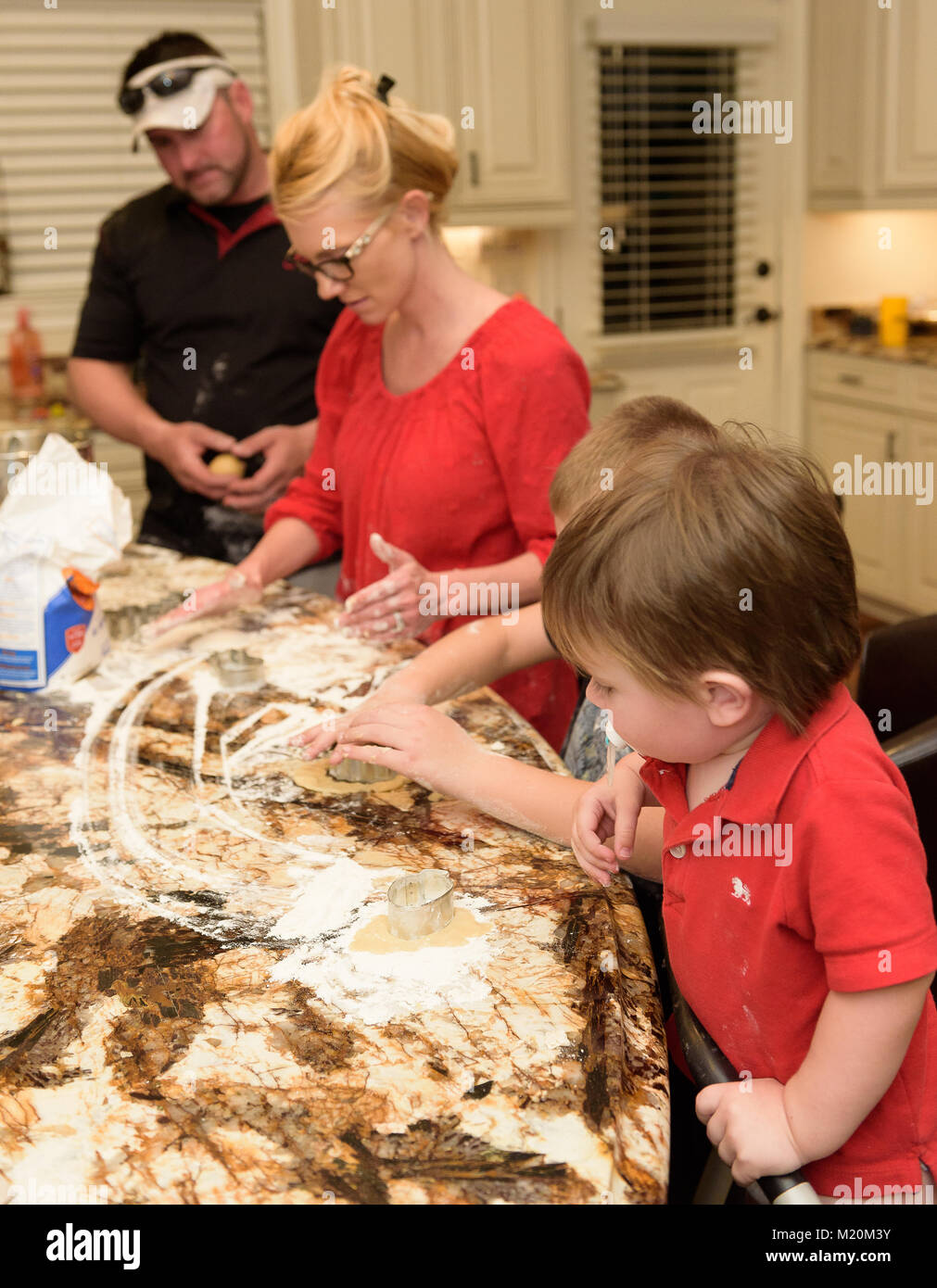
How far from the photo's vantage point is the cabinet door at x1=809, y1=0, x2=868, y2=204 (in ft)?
13.3

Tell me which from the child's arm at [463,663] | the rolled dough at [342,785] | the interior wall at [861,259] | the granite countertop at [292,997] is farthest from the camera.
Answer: the interior wall at [861,259]

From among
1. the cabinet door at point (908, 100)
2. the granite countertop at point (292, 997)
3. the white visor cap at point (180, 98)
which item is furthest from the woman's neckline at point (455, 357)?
the cabinet door at point (908, 100)

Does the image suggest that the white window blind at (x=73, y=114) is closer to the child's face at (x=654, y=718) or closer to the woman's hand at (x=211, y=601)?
the woman's hand at (x=211, y=601)

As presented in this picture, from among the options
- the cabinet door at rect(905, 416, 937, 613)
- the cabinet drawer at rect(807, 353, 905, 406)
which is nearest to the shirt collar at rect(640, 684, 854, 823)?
the cabinet door at rect(905, 416, 937, 613)

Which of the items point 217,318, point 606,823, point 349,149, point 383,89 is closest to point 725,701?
point 606,823

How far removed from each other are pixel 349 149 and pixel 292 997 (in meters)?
1.09

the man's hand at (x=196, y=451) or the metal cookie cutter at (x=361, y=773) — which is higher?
the man's hand at (x=196, y=451)

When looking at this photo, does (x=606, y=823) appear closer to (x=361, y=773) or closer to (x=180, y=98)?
(x=361, y=773)

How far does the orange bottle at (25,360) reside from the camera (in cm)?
353

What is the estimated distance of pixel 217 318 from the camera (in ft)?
8.51

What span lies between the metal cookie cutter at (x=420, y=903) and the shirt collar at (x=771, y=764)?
0.74 feet

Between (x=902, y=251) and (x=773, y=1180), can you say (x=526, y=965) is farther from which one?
(x=902, y=251)

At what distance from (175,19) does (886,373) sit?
2507 mm

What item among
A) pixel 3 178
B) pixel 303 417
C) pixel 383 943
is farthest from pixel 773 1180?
pixel 3 178
